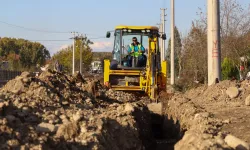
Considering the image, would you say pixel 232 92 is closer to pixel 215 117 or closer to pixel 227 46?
pixel 215 117

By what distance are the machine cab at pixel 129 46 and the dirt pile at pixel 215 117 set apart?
2255mm

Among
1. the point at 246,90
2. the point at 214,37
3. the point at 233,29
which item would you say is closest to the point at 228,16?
the point at 233,29

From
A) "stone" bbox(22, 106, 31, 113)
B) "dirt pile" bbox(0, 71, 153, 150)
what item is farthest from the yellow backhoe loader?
"stone" bbox(22, 106, 31, 113)

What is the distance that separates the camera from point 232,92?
1431cm

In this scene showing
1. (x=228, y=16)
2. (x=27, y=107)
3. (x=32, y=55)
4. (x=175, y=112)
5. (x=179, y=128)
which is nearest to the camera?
(x=27, y=107)

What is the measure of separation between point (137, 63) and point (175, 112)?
4064mm

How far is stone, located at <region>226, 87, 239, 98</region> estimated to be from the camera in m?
14.2

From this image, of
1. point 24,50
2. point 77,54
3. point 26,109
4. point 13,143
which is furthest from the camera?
point 77,54

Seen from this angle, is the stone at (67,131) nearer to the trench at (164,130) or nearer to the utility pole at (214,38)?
the trench at (164,130)

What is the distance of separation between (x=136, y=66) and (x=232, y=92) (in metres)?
3.63

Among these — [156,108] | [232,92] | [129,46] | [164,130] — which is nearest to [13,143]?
[164,130]

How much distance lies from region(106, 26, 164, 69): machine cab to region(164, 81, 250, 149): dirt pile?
2255 millimetres

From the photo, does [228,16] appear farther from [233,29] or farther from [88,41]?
[88,41]

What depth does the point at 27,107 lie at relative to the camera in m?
7.30
